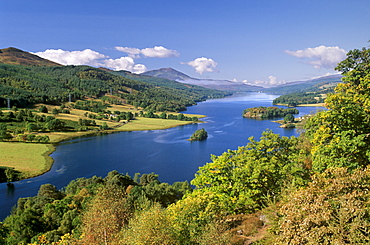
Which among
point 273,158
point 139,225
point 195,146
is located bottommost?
point 195,146

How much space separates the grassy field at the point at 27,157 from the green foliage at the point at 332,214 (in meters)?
59.4

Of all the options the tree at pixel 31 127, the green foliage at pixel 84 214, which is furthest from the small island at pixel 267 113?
the green foliage at pixel 84 214

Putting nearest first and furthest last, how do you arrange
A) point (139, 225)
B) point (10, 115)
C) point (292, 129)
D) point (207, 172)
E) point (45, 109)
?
point (139, 225), point (207, 172), point (10, 115), point (292, 129), point (45, 109)

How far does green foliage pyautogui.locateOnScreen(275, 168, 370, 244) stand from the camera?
8.86 m


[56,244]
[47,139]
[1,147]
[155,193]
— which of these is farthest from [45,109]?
[56,244]

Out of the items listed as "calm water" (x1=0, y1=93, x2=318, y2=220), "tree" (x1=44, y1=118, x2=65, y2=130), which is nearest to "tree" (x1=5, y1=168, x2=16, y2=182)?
"calm water" (x1=0, y1=93, x2=318, y2=220)

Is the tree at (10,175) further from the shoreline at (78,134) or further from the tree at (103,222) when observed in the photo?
the tree at (103,222)

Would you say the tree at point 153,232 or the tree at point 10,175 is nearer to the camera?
the tree at point 153,232

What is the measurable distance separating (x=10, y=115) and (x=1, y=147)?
35.8m

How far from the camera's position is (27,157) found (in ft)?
217

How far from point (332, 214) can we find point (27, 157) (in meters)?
71.9

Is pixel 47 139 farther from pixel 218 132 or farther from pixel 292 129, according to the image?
pixel 292 129

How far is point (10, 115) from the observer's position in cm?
10175

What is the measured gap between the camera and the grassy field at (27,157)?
193 ft
